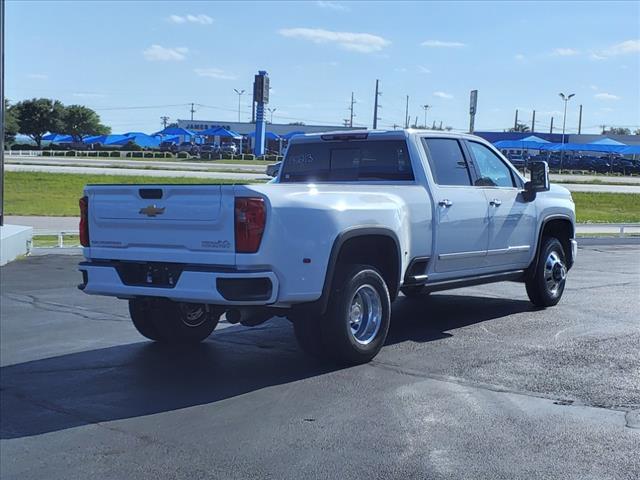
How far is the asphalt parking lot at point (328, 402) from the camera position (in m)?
4.73

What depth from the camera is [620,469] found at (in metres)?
4.53

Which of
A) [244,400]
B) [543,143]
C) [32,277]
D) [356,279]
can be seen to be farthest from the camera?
[543,143]

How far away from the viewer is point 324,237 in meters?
6.36

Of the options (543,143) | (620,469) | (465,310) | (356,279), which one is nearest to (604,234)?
(465,310)

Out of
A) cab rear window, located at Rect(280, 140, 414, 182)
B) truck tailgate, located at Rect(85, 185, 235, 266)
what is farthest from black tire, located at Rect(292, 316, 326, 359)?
cab rear window, located at Rect(280, 140, 414, 182)

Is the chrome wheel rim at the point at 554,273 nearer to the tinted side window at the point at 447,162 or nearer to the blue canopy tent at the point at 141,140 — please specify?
the tinted side window at the point at 447,162

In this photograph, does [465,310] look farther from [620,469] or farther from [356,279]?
[620,469]

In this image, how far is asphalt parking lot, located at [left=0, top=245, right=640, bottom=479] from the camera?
473 cm

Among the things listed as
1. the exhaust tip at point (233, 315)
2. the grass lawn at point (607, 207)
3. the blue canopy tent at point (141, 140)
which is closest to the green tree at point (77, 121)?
the blue canopy tent at point (141, 140)

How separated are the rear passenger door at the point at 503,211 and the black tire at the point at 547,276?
33 centimetres

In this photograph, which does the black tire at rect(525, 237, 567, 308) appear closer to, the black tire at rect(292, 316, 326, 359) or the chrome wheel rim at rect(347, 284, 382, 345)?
the chrome wheel rim at rect(347, 284, 382, 345)

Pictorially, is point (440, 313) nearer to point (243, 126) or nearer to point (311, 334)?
point (311, 334)

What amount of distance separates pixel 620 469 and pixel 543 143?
205 ft

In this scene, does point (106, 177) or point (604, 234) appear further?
point (106, 177)
